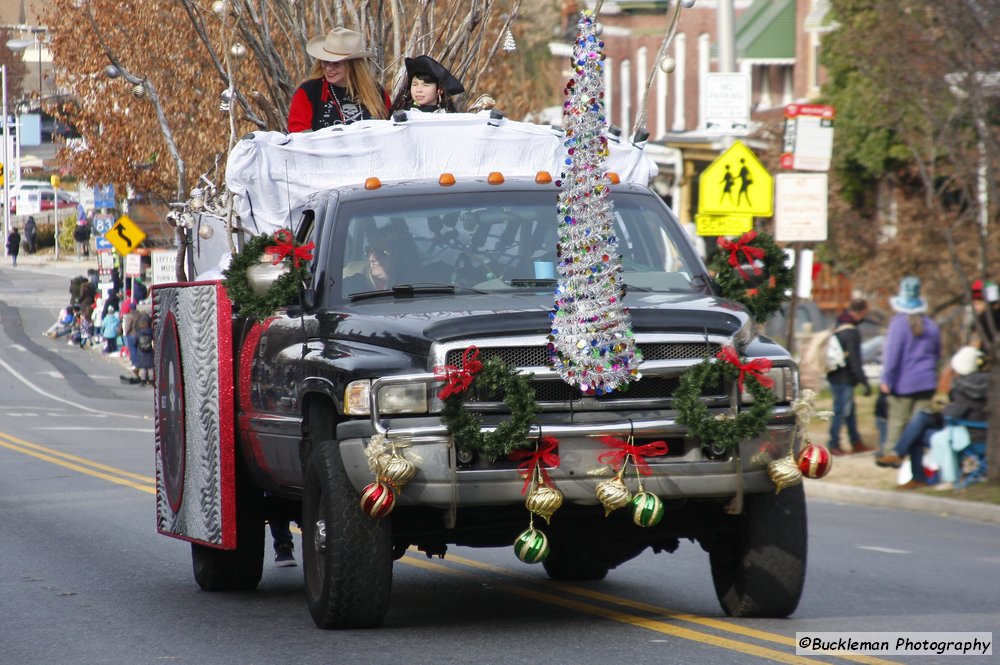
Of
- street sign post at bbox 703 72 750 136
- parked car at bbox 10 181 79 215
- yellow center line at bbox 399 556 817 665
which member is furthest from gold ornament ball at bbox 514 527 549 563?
parked car at bbox 10 181 79 215

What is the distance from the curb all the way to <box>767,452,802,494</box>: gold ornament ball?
25.4 feet

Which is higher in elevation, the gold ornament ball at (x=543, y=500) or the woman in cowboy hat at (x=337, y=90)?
the woman in cowboy hat at (x=337, y=90)

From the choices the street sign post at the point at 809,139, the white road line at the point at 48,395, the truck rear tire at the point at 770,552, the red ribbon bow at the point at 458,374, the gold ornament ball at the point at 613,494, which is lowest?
the white road line at the point at 48,395

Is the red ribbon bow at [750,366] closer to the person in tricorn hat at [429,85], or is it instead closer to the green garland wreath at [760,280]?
the green garland wreath at [760,280]

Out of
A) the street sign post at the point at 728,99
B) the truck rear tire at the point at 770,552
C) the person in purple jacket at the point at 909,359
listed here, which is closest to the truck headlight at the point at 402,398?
the truck rear tire at the point at 770,552

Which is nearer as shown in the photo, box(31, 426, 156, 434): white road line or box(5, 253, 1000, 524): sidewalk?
box(5, 253, 1000, 524): sidewalk

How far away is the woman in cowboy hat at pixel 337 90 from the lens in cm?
1043

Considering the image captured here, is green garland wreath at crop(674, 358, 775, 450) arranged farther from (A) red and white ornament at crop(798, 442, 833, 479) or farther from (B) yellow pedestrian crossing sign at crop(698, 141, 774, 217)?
(B) yellow pedestrian crossing sign at crop(698, 141, 774, 217)

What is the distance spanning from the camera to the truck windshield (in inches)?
321

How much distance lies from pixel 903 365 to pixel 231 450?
33.1 feet

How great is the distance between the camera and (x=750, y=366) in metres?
7.22

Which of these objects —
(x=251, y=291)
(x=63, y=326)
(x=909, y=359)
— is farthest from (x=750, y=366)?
(x=63, y=326)

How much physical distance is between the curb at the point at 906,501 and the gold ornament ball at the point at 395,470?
883cm

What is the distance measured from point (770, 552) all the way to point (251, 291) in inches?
110
